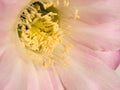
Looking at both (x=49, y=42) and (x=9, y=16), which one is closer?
(x=9, y=16)

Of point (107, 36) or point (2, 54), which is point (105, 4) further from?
point (2, 54)

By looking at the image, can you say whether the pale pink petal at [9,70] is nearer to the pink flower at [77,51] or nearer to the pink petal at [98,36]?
the pink flower at [77,51]

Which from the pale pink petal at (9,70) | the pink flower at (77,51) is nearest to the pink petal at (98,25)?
the pink flower at (77,51)

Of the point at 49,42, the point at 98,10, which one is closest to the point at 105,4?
the point at 98,10

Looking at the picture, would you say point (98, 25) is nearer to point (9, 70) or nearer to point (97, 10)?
point (97, 10)

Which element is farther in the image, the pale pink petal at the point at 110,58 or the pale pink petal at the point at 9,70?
the pale pink petal at the point at 110,58

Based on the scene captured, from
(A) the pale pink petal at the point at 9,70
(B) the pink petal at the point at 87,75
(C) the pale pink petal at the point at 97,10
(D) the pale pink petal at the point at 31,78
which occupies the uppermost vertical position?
(C) the pale pink petal at the point at 97,10

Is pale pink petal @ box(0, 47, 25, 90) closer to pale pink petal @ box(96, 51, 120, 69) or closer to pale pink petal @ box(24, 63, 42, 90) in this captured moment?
pale pink petal @ box(24, 63, 42, 90)
